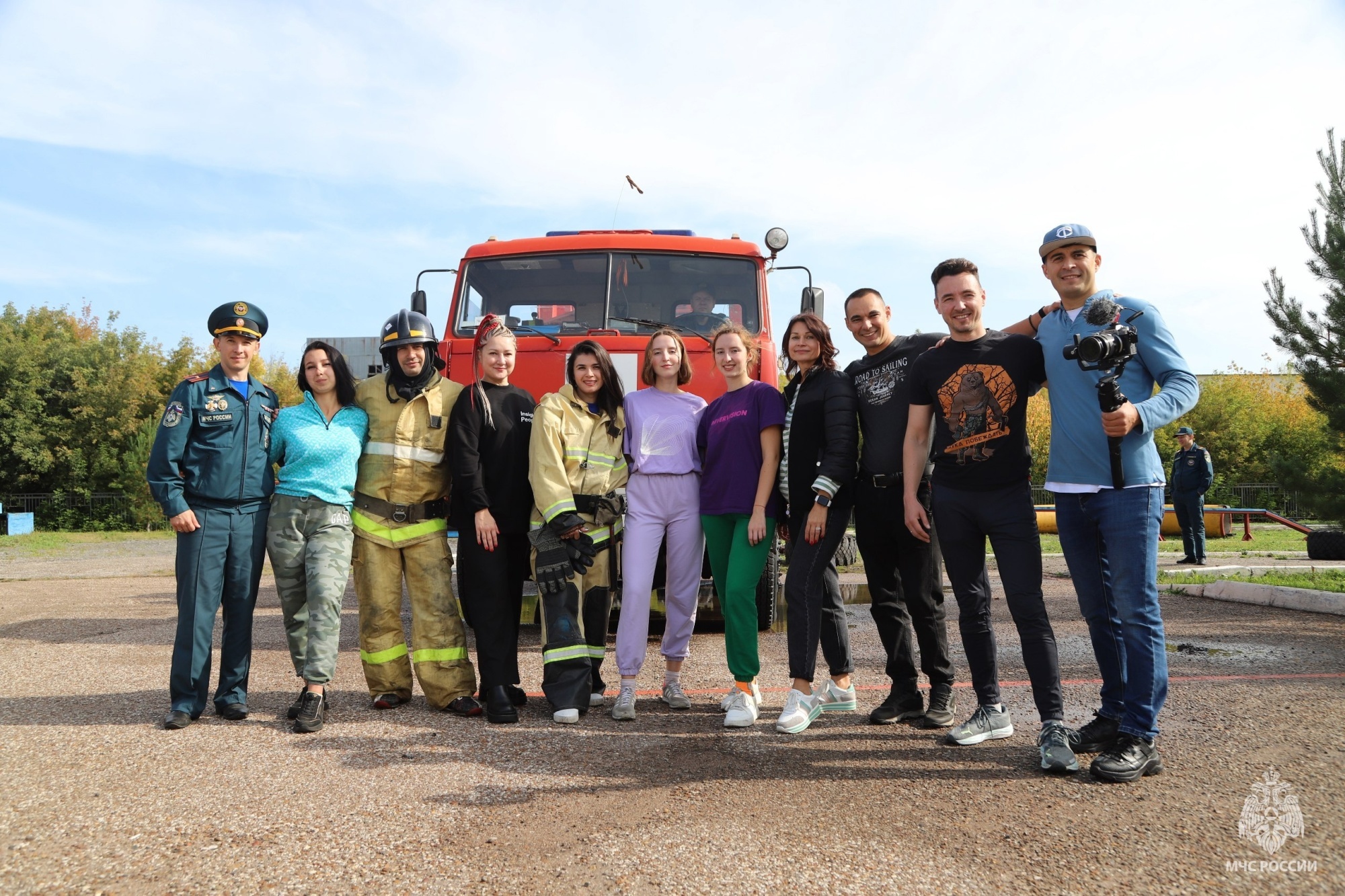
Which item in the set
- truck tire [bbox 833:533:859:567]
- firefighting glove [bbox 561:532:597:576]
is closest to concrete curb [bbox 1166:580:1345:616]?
truck tire [bbox 833:533:859:567]

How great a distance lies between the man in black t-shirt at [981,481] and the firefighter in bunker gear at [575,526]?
158 centimetres

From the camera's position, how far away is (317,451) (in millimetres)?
4406

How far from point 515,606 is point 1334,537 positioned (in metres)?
12.6

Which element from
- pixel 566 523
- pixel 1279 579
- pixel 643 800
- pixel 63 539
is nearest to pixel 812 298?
pixel 566 523

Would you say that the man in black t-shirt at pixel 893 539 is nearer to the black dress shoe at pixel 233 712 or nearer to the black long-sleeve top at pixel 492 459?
the black long-sleeve top at pixel 492 459

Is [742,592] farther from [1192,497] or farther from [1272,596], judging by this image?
[1192,497]

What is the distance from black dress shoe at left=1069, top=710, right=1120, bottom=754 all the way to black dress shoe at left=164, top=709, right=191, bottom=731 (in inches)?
161

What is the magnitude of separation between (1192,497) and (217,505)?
40.8 ft

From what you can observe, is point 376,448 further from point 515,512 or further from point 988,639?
point 988,639

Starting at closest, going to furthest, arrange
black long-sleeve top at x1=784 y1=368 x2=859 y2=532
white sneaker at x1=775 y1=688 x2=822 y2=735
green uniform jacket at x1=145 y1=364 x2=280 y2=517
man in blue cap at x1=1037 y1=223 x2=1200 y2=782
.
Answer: man in blue cap at x1=1037 y1=223 x2=1200 y2=782 < white sneaker at x1=775 y1=688 x2=822 y2=735 < black long-sleeve top at x1=784 y1=368 x2=859 y2=532 < green uniform jacket at x1=145 y1=364 x2=280 y2=517

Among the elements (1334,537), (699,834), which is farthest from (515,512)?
(1334,537)

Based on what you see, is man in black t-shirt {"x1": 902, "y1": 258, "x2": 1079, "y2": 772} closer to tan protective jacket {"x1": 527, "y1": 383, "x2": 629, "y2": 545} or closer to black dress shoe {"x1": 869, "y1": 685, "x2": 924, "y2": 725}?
black dress shoe {"x1": 869, "y1": 685, "x2": 924, "y2": 725}

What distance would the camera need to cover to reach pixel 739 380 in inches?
178

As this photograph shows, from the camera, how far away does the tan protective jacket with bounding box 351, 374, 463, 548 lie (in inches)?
177
